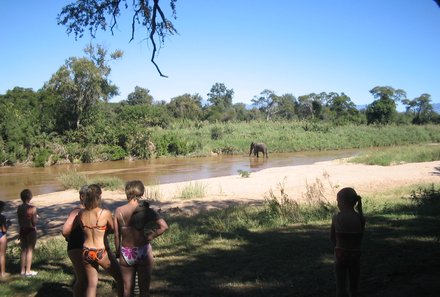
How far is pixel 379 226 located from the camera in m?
8.41

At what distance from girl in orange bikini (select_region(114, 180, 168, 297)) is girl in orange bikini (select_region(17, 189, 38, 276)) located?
9.75 feet

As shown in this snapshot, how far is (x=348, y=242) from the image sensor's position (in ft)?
14.6

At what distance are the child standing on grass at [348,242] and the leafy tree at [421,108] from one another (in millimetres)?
83310

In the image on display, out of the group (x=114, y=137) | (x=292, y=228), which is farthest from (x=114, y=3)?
(x=114, y=137)

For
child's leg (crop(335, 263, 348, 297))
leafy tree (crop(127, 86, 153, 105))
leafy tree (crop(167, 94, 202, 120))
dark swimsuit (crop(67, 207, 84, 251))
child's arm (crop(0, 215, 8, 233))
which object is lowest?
child's leg (crop(335, 263, 348, 297))

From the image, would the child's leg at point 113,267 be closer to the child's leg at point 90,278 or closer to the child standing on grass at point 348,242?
the child's leg at point 90,278

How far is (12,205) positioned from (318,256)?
49.1ft

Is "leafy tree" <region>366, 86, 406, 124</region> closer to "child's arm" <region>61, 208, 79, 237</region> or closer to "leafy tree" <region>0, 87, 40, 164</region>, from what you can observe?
"leafy tree" <region>0, 87, 40, 164</region>

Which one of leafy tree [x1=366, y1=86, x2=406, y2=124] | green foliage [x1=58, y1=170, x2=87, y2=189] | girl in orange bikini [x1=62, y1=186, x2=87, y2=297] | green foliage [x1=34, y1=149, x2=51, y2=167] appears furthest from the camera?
leafy tree [x1=366, y1=86, x2=406, y2=124]

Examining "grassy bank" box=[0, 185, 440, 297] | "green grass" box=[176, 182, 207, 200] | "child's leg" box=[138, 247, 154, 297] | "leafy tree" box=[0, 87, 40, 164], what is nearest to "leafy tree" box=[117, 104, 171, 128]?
"leafy tree" box=[0, 87, 40, 164]

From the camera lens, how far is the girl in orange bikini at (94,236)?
458 centimetres

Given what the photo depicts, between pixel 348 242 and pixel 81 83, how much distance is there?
119ft

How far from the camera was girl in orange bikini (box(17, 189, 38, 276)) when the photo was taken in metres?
6.78

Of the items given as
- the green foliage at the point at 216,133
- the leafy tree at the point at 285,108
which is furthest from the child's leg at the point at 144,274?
the leafy tree at the point at 285,108
